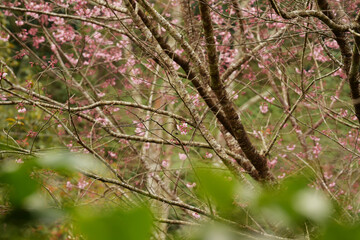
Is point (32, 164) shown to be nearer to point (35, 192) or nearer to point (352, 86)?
point (35, 192)

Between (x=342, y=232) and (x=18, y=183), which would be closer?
(x=342, y=232)

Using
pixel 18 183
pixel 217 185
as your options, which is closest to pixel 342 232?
pixel 217 185

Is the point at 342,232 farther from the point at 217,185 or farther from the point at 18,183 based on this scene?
the point at 18,183

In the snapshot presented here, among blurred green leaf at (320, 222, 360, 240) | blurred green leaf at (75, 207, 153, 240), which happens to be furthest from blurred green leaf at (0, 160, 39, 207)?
blurred green leaf at (320, 222, 360, 240)

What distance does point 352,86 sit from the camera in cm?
325

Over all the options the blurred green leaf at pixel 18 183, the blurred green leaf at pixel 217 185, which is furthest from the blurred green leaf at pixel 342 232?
the blurred green leaf at pixel 18 183

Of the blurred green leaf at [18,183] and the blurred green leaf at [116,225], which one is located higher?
the blurred green leaf at [116,225]

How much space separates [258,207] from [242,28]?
13.0 ft

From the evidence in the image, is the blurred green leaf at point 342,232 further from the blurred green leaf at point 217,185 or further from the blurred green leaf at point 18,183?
the blurred green leaf at point 18,183

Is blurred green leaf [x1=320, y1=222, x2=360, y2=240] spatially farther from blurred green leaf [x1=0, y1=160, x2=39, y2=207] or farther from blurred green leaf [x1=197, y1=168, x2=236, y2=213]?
blurred green leaf [x1=0, y1=160, x2=39, y2=207]

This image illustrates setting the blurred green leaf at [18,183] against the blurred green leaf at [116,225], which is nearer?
the blurred green leaf at [116,225]

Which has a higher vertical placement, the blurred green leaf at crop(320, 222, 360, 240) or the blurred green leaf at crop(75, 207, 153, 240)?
the blurred green leaf at crop(320, 222, 360, 240)

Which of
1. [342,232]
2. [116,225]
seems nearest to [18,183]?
[116,225]

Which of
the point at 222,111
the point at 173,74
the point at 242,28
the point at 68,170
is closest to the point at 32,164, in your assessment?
the point at 68,170
